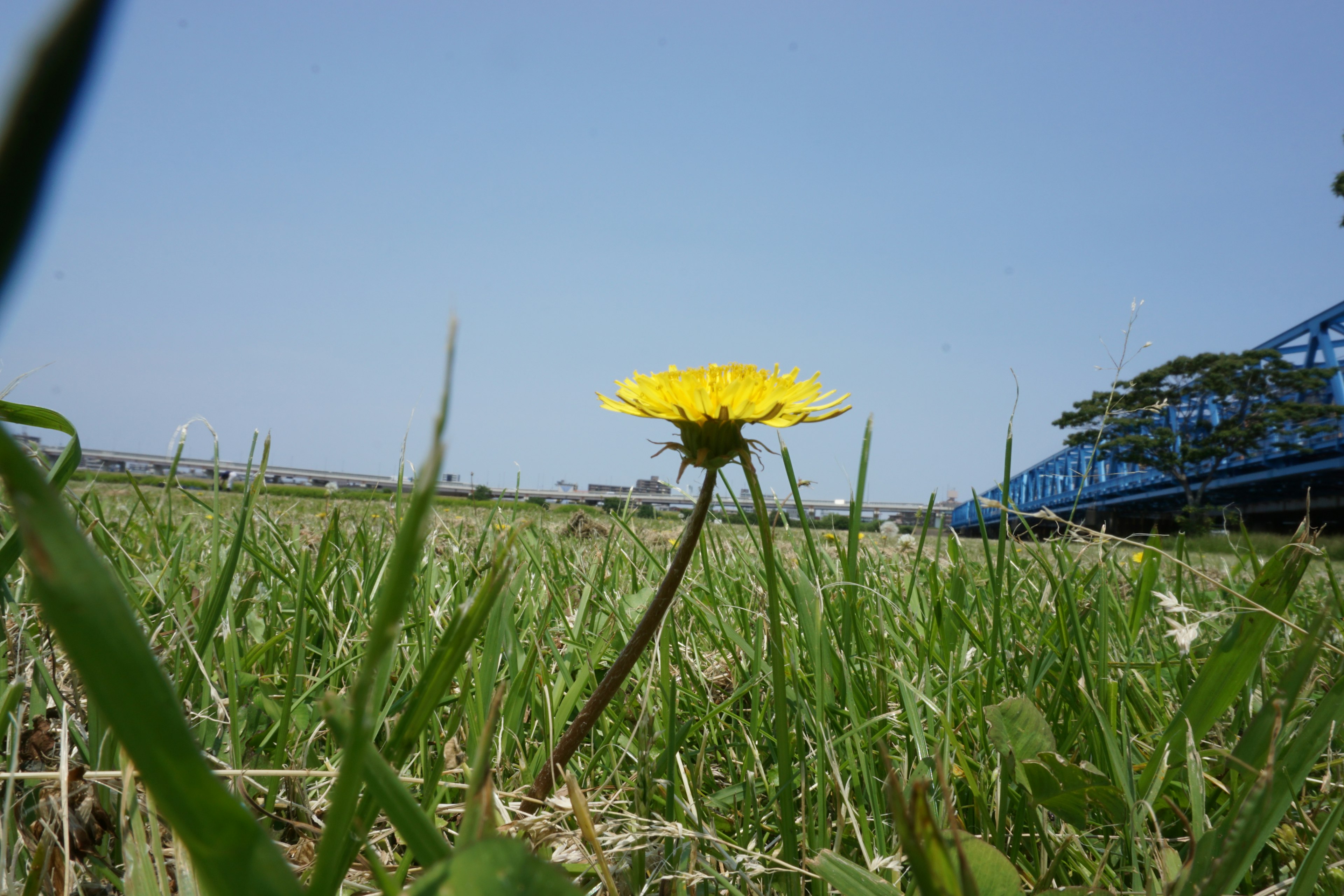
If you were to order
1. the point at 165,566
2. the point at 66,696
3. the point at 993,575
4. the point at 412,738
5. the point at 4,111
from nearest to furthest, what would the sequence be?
the point at 4,111 < the point at 412,738 < the point at 66,696 < the point at 993,575 < the point at 165,566

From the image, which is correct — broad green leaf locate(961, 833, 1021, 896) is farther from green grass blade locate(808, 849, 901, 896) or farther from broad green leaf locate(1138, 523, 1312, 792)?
broad green leaf locate(1138, 523, 1312, 792)

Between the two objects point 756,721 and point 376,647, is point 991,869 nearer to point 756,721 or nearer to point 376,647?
point 756,721

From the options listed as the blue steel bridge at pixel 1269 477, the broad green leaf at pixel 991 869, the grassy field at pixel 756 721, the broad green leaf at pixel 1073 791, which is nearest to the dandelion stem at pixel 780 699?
the grassy field at pixel 756 721

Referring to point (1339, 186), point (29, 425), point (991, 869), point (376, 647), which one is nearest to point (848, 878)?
point (991, 869)

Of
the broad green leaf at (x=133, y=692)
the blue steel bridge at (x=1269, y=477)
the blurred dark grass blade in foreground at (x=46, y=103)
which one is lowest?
the broad green leaf at (x=133, y=692)

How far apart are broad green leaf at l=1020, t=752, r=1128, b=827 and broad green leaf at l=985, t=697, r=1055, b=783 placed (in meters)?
0.04

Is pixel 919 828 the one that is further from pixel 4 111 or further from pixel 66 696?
pixel 66 696

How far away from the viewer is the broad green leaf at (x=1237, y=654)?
978 millimetres

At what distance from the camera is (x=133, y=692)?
0.33 m

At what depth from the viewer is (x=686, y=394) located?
0.96 m

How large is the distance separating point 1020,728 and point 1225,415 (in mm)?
38355

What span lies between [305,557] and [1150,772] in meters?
1.31

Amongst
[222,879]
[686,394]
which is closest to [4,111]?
[222,879]

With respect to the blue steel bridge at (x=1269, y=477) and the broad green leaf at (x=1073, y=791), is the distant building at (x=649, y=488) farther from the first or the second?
the blue steel bridge at (x=1269, y=477)
